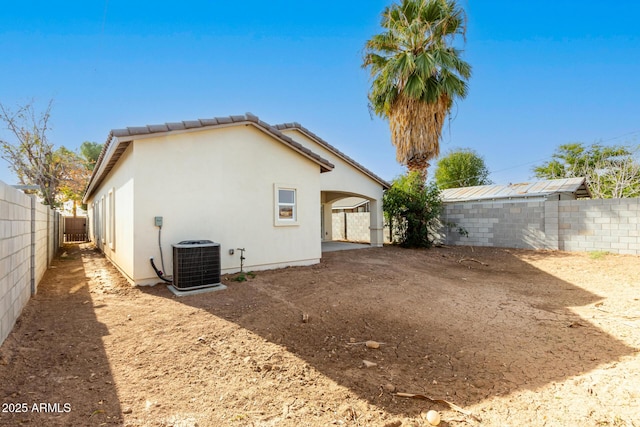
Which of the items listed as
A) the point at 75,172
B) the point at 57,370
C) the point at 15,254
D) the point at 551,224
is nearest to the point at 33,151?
the point at 75,172

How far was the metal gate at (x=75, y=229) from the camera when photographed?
22984mm

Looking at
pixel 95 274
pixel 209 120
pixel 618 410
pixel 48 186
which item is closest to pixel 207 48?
pixel 209 120

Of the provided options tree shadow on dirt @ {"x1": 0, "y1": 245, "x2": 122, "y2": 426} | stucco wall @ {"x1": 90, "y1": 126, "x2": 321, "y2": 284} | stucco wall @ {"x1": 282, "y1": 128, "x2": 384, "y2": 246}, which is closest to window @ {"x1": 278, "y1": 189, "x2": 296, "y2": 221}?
stucco wall @ {"x1": 90, "y1": 126, "x2": 321, "y2": 284}

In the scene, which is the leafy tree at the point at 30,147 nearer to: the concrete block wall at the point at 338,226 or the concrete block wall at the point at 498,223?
the concrete block wall at the point at 338,226

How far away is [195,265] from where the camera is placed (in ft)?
21.5

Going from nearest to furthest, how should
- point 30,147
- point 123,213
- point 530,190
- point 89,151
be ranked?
point 123,213, point 530,190, point 30,147, point 89,151

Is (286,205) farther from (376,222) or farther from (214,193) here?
(376,222)

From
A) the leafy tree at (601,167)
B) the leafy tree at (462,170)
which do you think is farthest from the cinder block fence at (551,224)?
the leafy tree at (462,170)

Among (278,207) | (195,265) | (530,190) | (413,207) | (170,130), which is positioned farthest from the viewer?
(530,190)

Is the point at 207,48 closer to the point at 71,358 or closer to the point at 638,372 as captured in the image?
the point at 71,358

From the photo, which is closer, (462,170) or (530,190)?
(530,190)

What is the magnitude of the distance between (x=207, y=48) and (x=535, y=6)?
1226 centimetres

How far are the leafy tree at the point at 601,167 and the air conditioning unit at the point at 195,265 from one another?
80.4ft

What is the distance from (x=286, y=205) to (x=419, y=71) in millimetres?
8669
